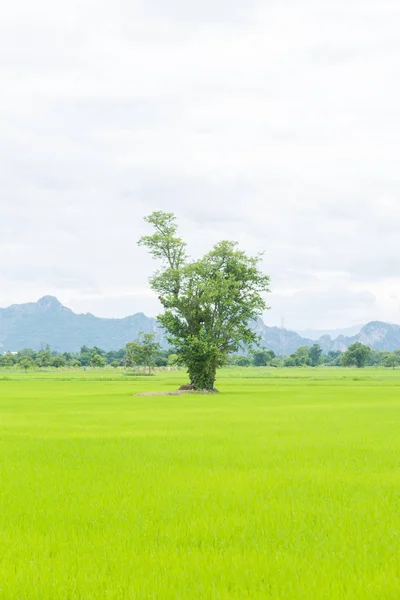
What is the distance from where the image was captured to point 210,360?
66.5 meters

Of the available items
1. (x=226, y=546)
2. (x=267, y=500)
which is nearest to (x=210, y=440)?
(x=267, y=500)

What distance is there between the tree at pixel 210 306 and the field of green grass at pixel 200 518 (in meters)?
42.9

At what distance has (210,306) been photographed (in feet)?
221

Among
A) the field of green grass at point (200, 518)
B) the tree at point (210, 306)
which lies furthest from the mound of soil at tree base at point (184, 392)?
the field of green grass at point (200, 518)

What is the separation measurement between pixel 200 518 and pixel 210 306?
5672cm

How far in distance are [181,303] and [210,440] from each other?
44.4 m

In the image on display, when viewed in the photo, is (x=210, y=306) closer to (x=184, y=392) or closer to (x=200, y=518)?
(x=184, y=392)

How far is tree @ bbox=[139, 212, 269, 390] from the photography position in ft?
218

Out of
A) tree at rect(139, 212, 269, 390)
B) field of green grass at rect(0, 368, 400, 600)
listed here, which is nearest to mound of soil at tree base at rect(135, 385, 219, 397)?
tree at rect(139, 212, 269, 390)

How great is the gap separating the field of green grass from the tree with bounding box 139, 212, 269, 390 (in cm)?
4294

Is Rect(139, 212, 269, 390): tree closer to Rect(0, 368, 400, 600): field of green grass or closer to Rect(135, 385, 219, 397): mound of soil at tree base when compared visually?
Rect(135, 385, 219, 397): mound of soil at tree base

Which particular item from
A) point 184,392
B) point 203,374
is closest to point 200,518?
point 184,392

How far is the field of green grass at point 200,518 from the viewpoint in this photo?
7570 millimetres

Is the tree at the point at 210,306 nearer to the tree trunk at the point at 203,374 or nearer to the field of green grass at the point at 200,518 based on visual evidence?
the tree trunk at the point at 203,374
